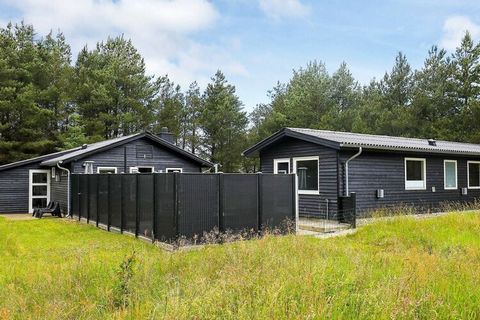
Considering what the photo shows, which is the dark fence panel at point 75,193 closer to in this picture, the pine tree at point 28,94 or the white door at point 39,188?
the white door at point 39,188

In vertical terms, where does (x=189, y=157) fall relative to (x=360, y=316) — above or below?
above

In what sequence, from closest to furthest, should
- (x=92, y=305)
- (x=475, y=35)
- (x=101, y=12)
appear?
(x=92, y=305) → (x=101, y=12) → (x=475, y=35)

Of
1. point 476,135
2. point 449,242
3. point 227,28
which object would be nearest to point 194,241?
point 449,242

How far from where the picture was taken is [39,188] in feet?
61.3

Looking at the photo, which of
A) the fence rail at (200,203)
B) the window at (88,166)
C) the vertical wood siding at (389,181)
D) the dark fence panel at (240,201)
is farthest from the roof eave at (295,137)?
the window at (88,166)

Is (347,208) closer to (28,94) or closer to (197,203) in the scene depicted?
(197,203)

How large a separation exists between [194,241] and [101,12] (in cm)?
1493

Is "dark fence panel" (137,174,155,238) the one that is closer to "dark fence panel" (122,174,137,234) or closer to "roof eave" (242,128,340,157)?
"dark fence panel" (122,174,137,234)

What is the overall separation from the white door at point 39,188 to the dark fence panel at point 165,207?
12.3m

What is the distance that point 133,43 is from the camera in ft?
109

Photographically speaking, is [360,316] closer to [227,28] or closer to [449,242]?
[449,242]

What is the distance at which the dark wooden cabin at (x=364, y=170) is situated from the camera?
40.5ft

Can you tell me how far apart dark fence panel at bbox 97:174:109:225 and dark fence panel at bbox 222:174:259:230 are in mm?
4886

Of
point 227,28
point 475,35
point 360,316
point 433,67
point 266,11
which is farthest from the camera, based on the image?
point 433,67
